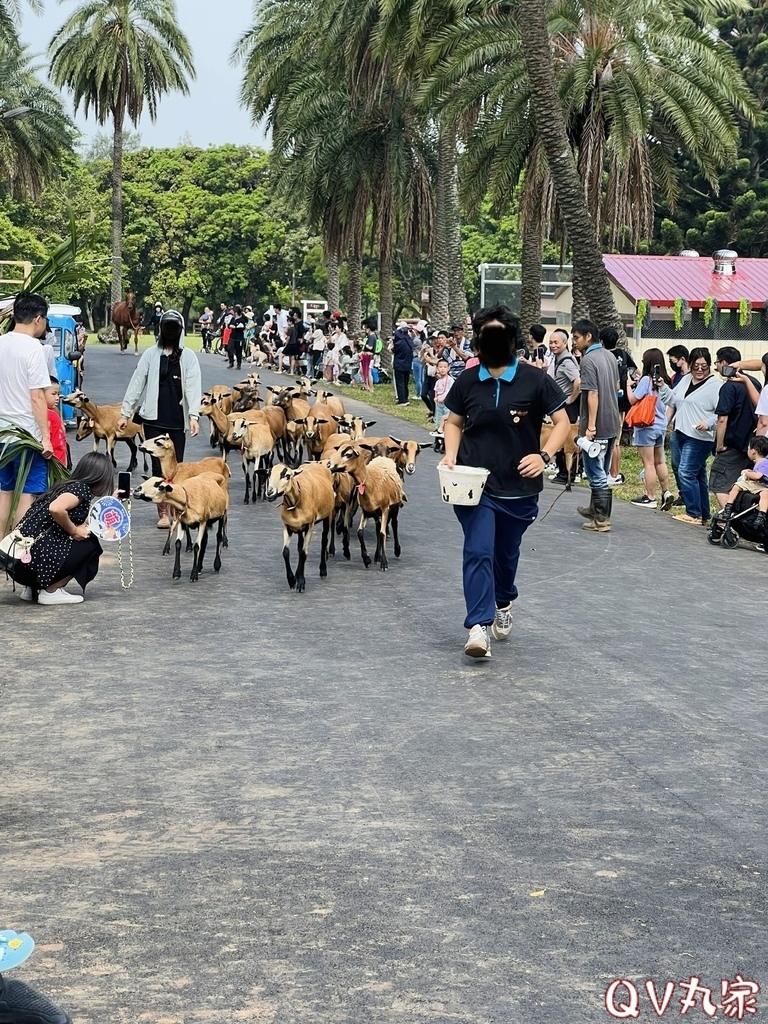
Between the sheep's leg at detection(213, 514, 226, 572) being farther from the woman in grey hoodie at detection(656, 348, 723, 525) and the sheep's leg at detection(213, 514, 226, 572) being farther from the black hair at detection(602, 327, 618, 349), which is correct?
the woman in grey hoodie at detection(656, 348, 723, 525)

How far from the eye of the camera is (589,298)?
24484mm

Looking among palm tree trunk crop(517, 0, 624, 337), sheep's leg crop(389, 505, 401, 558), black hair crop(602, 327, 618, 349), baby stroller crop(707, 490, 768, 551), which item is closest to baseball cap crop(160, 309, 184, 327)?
sheep's leg crop(389, 505, 401, 558)

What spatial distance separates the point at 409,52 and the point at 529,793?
84.5 ft

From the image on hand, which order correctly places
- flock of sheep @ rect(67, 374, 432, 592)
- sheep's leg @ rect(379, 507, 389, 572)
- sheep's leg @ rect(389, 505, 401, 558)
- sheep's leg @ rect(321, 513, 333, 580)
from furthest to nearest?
1. sheep's leg @ rect(389, 505, 401, 558)
2. sheep's leg @ rect(379, 507, 389, 572)
3. sheep's leg @ rect(321, 513, 333, 580)
4. flock of sheep @ rect(67, 374, 432, 592)

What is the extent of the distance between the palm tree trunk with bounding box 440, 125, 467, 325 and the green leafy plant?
24.1 metres

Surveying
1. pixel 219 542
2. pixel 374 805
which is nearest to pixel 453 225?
pixel 219 542

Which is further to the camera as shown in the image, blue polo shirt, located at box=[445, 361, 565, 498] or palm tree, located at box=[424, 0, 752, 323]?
palm tree, located at box=[424, 0, 752, 323]

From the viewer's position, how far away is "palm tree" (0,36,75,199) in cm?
5628

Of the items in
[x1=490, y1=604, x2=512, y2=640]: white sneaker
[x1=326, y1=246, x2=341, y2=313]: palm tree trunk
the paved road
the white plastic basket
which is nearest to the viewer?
the paved road

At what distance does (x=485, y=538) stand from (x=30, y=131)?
53.4 meters

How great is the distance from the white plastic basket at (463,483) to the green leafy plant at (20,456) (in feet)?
11.8

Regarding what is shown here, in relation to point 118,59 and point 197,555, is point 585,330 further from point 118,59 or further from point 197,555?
point 118,59

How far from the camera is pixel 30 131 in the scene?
5759 cm

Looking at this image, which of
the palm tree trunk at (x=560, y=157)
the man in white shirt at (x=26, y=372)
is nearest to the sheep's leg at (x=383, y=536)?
the man in white shirt at (x=26, y=372)
